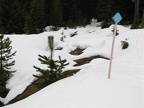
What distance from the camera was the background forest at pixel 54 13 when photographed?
3525 cm

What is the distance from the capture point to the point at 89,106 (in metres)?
5.54

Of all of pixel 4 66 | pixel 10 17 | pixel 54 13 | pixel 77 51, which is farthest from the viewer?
pixel 54 13

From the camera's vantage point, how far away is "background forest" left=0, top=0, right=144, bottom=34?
35250 mm

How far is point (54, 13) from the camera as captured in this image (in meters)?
40.3

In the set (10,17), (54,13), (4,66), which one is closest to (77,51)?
(4,66)

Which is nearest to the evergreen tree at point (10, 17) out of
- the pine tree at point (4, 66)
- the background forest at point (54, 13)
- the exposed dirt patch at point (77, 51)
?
the background forest at point (54, 13)

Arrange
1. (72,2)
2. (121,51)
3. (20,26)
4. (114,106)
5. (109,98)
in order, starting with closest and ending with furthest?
(114,106), (109,98), (121,51), (20,26), (72,2)

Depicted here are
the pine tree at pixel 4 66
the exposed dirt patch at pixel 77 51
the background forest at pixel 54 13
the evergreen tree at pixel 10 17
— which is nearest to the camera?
the pine tree at pixel 4 66

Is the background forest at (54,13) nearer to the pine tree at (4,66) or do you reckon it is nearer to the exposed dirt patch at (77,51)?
the exposed dirt patch at (77,51)

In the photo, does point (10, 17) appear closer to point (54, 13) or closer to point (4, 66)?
point (54, 13)

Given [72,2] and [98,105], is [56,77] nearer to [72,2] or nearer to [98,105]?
[98,105]

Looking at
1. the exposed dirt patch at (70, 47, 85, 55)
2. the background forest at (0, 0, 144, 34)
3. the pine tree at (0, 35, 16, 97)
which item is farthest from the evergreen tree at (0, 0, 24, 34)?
the pine tree at (0, 35, 16, 97)

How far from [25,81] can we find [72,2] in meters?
35.6

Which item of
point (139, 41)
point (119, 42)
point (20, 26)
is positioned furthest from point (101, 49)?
point (20, 26)
